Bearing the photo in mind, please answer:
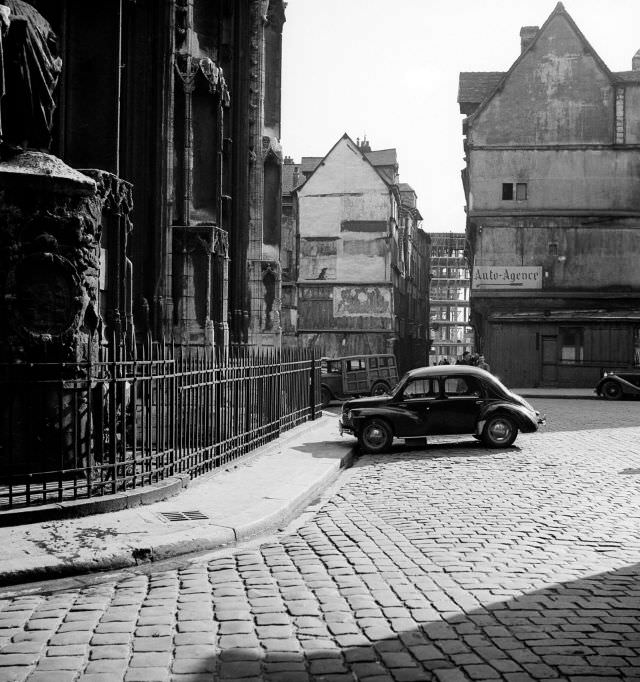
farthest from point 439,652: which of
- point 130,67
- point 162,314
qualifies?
point 130,67

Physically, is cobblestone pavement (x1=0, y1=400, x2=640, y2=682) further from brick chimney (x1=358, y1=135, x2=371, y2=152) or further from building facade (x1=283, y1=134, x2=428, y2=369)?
brick chimney (x1=358, y1=135, x2=371, y2=152)

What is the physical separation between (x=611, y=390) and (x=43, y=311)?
25939 mm

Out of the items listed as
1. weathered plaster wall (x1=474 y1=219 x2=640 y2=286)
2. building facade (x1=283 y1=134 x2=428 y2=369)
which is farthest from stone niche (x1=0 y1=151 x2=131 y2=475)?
building facade (x1=283 y1=134 x2=428 y2=369)

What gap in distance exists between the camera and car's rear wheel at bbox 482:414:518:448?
51.7 feet

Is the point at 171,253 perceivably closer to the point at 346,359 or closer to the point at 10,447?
the point at 10,447

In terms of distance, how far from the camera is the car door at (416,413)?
15.7 meters

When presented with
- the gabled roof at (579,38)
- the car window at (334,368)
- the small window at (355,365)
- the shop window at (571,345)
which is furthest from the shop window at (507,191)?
the car window at (334,368)

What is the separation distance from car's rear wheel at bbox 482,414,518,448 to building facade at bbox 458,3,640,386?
25.3 m

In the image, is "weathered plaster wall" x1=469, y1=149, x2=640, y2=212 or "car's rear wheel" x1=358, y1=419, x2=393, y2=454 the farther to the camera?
"weathered plaster wall" x1=469, y1=149, x2=640, y2=212

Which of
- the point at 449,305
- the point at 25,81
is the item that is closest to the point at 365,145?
Result: the point at 449,305

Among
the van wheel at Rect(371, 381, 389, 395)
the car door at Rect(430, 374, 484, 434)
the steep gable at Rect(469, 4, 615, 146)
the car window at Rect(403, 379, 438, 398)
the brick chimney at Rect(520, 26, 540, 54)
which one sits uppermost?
the brick chimney at Rect(520, 26, 540, 54)

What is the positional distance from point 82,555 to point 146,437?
115 inches

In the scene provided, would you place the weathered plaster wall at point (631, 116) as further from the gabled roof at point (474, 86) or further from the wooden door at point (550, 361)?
the wooden door at point (550, 361)

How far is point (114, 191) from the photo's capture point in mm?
15156
